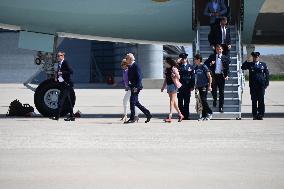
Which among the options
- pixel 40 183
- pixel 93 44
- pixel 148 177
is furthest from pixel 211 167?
pixel 93 44

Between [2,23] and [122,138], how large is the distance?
861 cm

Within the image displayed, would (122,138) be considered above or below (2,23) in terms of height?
below

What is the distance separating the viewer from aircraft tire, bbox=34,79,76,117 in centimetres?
1891

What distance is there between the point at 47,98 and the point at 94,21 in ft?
9.86

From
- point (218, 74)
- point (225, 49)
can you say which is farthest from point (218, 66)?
point (225, 49)

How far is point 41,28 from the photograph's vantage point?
19688 mm

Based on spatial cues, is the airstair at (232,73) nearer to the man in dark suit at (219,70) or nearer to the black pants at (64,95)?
the man in dark suit at (219,70)

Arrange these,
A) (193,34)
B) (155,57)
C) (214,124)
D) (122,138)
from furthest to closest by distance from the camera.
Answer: (155,57)
(193,34)
(214,124)
(122,138)

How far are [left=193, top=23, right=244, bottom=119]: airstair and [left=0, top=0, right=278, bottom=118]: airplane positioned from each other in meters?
0.04

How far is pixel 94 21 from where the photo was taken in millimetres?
19844

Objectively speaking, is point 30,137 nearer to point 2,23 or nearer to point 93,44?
point 2,23

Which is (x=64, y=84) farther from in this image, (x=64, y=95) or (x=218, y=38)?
(x=218, y=38)

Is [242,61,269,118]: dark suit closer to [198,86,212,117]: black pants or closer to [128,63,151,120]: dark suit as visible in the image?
[198,86,212,117]: black pants

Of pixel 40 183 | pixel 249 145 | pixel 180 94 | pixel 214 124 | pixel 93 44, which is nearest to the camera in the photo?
pixel 40 183
